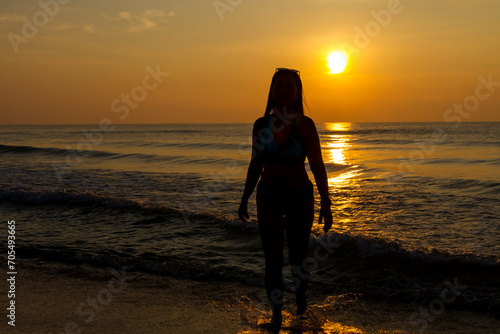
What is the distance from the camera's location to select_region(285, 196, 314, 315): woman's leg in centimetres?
391

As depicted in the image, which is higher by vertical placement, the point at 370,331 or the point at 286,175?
the point at 286,175

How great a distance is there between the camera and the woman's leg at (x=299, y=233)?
12.8 ft

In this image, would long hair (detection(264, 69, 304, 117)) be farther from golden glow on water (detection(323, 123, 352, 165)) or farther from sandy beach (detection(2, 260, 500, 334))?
golden glow on water (detection(323, 123, 352, 165))

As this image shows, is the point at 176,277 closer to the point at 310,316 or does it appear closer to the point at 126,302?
the point at 126,302

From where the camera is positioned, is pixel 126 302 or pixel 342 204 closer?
pixel 126 302

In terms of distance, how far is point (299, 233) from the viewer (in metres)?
3.99

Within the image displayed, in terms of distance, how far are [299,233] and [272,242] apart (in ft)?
0.81

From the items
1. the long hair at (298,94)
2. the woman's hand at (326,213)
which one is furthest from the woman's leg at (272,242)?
the long hair at (298,94)

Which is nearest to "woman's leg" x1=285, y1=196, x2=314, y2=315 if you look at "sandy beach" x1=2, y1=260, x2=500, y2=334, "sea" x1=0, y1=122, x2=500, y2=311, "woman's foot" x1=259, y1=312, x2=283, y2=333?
"woman's foot" x1=259, y1=312, x2=283, y2=333

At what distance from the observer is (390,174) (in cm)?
1816

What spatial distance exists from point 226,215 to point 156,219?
145cm

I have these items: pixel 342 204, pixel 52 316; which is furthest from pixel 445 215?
pixel 52 316

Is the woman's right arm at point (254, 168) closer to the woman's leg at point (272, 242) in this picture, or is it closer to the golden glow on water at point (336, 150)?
the woman's leg at point (272, 242)

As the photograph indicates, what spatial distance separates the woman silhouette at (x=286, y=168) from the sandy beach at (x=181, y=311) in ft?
2.92
